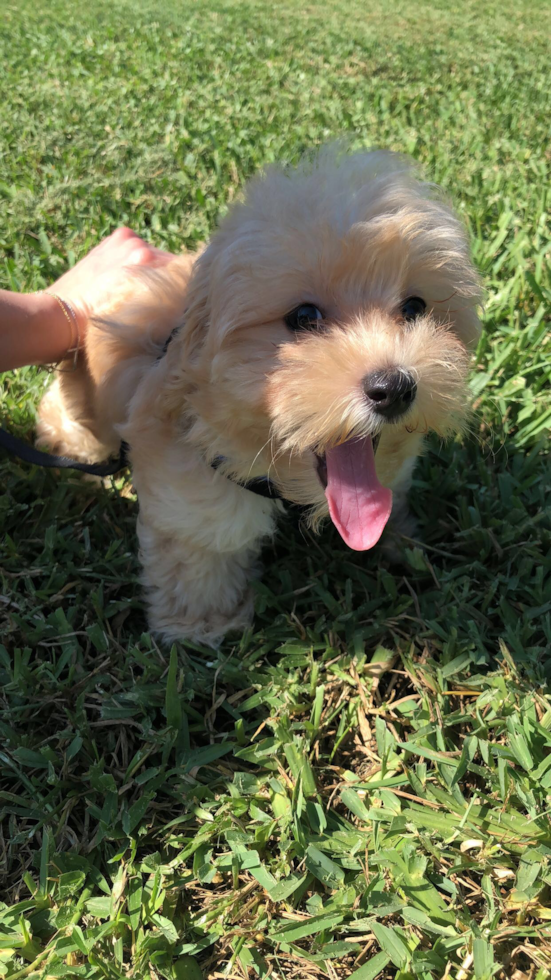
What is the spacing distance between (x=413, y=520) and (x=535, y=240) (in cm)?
200

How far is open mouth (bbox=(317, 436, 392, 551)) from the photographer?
5.90 ft

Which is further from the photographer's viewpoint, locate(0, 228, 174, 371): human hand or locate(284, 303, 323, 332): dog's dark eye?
locate(0, 228, 174, 371): human hand

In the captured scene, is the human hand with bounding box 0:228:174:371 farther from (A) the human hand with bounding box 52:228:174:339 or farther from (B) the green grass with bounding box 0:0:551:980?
(B) the green grass with bounding box 0:0:551:980

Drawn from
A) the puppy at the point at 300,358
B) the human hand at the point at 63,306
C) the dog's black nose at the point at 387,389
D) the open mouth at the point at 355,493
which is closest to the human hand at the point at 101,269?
the human hand at the point at 63,306

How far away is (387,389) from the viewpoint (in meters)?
1.52

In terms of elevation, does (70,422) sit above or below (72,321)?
below

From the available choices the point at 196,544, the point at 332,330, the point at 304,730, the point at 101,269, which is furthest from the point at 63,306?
the point at 304,730

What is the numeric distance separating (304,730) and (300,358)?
1178 millimetres

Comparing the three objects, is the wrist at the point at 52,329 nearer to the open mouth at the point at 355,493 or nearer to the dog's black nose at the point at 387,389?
A: the open mouth at the point at 355,493

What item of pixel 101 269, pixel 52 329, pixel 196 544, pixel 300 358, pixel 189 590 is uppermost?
pixel 300 358

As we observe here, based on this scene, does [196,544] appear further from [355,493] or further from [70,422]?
[70,422]

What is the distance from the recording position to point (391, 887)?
1.69 metres

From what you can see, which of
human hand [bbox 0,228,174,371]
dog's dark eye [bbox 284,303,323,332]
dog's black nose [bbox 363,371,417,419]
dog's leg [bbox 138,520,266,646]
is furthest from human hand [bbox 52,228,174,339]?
dog's black nose [bbox 363,371,417,419]

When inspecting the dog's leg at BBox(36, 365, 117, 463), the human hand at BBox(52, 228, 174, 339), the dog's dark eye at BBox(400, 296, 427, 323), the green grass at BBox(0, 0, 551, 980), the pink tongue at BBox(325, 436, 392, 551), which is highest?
the dog's dark eye at BBox(400, 296, 427, 323)
